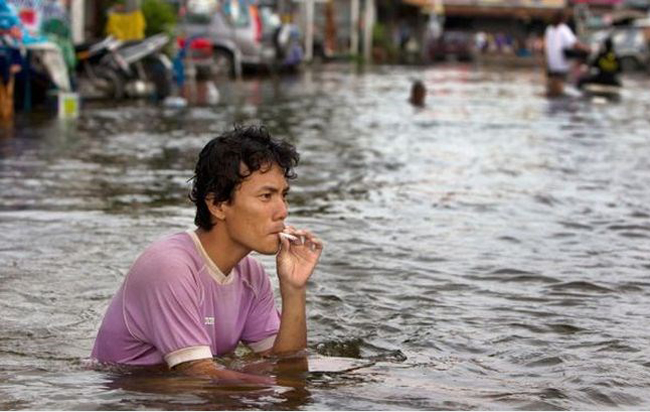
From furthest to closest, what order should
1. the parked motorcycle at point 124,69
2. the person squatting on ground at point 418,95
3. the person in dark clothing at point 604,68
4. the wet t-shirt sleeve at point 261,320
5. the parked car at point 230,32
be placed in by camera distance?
the parked car at point 230,32, the person in dark clothing at point 604,68, the person squatting on ground at point 418,95, the parked motorcycle at point 124,69, the wet t-shirt sleeve at point 261,320

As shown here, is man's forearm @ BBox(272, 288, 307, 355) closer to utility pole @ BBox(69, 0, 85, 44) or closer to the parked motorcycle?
the parked motorcycle

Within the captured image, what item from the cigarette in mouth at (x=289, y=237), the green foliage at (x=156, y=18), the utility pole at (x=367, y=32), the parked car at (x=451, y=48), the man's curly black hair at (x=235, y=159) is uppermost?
the man's curly black hair at (x=235, y=159)

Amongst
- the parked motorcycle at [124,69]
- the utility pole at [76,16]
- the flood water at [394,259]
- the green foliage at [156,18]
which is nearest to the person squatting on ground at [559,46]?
the parked motorcycle at [124,69]

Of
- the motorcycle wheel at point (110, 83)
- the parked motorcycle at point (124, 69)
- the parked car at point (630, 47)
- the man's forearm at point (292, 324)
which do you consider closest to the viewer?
the man's forearm at point (292, 324)

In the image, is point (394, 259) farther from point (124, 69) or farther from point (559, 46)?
point (559, 46)

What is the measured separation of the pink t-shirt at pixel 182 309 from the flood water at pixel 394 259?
12cm

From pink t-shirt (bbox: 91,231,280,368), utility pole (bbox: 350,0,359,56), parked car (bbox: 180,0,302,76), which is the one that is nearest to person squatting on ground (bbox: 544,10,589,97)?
parked car (bbox: 180,0,302,76)

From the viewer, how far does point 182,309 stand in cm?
473

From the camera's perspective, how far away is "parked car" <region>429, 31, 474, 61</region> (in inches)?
2571

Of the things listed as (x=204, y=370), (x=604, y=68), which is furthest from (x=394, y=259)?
(x=604, y=68)

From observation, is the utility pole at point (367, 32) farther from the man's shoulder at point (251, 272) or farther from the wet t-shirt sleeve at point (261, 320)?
the man's shoulder at point (251, 272)

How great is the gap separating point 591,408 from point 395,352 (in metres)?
1.13

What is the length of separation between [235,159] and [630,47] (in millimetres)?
44975

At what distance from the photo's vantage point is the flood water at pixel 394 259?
17.3 ft
